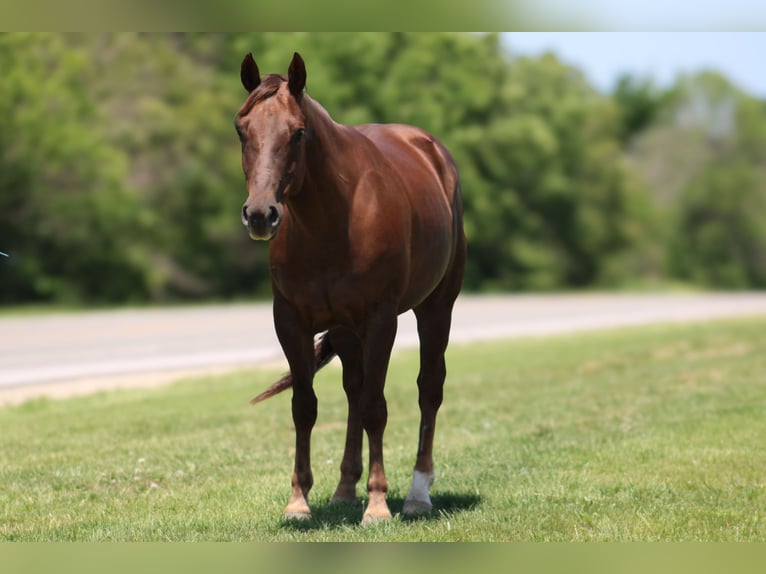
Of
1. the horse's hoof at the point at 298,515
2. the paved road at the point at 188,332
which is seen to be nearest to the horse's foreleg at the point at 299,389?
the horse's hoof at the point at 298,515

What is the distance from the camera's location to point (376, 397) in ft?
20.6

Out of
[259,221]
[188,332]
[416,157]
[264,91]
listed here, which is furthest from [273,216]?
[188,332]

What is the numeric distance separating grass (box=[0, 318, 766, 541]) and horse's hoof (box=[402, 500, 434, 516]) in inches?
6.8

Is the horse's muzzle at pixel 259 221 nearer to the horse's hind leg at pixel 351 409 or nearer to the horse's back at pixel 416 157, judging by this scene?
the horse's back at pixel 416 157

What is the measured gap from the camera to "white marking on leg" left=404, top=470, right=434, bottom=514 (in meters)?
6.57

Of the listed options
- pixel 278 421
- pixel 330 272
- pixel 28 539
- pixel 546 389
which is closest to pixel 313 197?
pixel 330 272

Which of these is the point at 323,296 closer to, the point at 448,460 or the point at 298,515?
the point at 298,515

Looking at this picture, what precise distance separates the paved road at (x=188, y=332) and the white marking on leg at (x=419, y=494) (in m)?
7.14

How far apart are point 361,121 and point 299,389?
1203 inches

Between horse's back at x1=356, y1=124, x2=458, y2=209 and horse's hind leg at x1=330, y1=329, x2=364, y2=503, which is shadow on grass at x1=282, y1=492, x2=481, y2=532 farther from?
horse's back at x1=356, y1=124, x2=458, y2=209

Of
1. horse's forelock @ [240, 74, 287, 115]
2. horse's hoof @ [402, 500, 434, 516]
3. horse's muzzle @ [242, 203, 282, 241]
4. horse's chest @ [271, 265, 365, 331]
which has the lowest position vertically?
horse's hoof @ [402, 500, 434, 516]

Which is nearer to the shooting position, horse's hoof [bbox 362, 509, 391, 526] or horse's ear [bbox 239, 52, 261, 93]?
horse's ear [bbox 239, 52, 261, 93]

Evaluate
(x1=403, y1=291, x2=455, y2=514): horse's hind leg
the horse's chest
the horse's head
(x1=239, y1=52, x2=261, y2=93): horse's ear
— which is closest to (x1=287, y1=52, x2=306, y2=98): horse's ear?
the horse's head

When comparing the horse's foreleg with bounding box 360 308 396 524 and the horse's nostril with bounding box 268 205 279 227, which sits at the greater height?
the horse's nostril with bounding box 268 205 279 227
